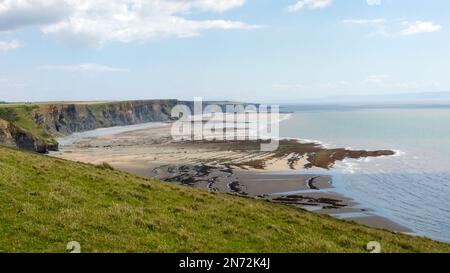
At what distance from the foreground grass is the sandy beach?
1851 centimetres

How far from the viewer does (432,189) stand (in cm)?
4822

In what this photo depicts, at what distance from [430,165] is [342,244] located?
185 feet

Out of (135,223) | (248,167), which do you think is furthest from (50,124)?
(135,223)

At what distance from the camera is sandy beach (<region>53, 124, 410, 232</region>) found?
4366 centimetres

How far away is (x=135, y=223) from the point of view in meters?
16.4

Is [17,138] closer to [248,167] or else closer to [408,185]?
[248,167]

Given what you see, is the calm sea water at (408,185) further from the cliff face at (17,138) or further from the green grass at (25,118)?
the green grass at (25,118)

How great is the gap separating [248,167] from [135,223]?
169 ft

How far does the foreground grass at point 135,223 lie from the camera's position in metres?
13.9

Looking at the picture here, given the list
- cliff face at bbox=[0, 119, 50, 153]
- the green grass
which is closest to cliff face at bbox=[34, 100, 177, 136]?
the green grass

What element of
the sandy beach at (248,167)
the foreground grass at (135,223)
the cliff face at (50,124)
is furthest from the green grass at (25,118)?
the foreground grass at (135,223)

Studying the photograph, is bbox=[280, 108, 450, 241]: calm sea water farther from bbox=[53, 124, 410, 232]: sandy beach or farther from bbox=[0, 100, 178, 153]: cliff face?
bbox=[0, 100, 178, 153]: cliff face
